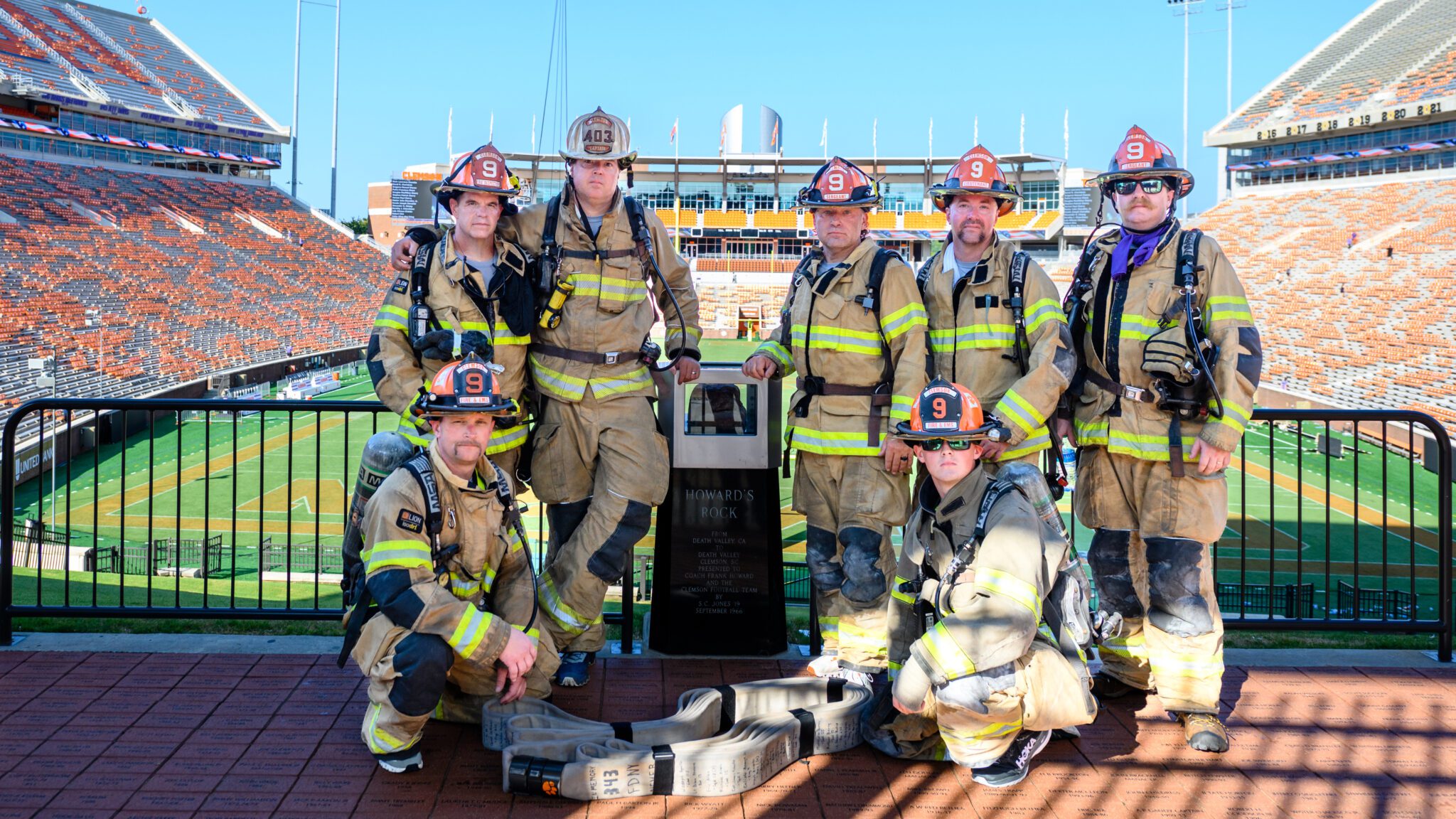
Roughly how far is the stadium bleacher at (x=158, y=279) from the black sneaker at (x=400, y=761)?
928 inches

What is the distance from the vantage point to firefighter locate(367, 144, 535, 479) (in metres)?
4.64

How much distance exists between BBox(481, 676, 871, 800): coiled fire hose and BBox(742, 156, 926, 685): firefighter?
47 centimetres

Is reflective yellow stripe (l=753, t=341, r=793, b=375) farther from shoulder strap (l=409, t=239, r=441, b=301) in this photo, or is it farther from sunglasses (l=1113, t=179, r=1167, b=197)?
sunglasses (l=1113, t=179, r=1167, b=197)

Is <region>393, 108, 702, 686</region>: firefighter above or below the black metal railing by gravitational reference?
above

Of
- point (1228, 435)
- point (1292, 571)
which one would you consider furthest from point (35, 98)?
point (1228, 435)

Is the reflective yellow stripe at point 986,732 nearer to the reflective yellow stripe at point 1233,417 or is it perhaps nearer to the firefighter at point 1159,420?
the firefighter at point 1159,420

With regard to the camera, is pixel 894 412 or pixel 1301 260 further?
pixel 1301 260

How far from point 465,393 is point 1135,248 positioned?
2.75m

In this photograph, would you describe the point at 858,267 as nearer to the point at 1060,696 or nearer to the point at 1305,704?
the point at 1060,696

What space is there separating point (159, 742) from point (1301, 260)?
4826cm

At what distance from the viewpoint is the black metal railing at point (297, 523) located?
544 cm

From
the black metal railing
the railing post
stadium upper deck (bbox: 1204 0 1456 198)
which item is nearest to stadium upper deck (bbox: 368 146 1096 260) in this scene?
stadium upper deck (bbox: 1204 0 1456 198)

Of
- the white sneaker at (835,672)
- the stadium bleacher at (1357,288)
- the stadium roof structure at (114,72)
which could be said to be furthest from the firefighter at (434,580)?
the stadium roof structure at (114,72)

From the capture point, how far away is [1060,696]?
3881 mm
